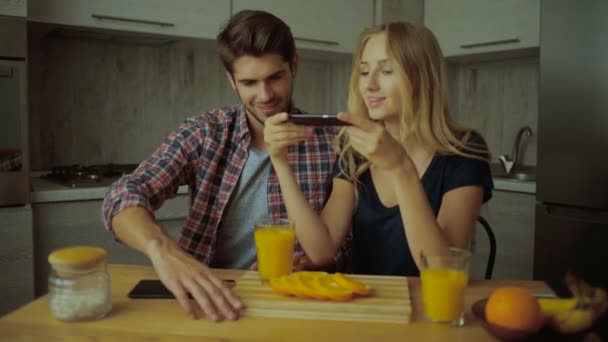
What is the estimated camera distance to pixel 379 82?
1.35m

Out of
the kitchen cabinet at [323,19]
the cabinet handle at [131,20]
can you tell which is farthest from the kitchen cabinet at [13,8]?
the kitchen cabinet at [323,19]

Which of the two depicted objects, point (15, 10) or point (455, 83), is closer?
point (15, 10)

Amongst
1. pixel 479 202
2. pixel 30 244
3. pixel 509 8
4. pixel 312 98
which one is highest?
pixel 509 8

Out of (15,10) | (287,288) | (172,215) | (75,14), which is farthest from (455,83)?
(287,288)

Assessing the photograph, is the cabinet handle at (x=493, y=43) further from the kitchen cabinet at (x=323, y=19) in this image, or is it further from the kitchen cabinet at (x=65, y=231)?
the kitchen cabinet at (x=65, y=231)

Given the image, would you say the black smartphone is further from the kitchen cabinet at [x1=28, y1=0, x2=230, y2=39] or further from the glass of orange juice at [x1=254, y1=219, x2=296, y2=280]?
the kitchen cabinet at [x1=28, y1=0, x2=230, y2=39]

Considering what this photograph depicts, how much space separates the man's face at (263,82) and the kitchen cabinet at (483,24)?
1604mm

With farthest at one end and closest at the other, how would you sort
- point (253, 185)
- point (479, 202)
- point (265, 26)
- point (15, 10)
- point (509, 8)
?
point (509, 8)
point (15, 10)
point (253, 185)
point (265, 26)
point (479, 202)

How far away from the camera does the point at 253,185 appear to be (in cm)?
155

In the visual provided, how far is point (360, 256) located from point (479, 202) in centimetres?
33

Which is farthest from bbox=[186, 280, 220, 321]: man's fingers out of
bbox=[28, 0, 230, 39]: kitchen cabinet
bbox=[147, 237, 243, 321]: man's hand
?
bbox=[28, 0, 230, 39]: kitchen cabinet

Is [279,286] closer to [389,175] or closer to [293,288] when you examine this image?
[293,288]

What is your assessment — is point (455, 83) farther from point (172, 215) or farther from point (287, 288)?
point (287, 288)

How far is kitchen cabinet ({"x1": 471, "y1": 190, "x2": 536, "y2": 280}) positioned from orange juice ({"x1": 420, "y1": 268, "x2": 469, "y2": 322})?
1.82 meters
